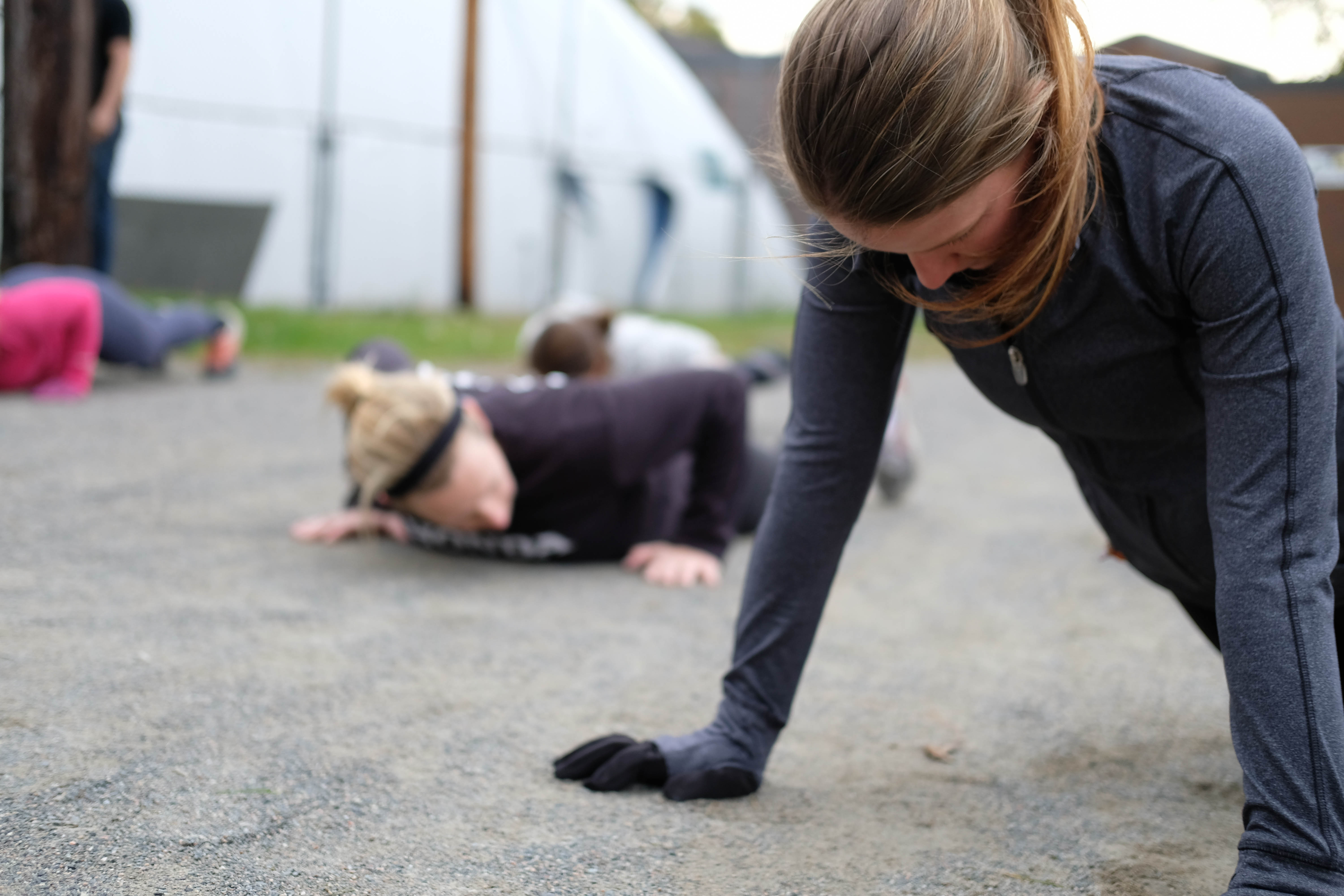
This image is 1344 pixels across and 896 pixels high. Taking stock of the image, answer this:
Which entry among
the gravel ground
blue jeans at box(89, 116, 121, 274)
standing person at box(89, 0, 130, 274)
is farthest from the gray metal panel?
the gravel ground

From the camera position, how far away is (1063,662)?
2.32 meters

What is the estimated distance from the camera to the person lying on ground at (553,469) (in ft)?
8.61

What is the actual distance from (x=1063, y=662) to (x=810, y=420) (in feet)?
3.64

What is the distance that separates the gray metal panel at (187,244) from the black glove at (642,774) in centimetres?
912

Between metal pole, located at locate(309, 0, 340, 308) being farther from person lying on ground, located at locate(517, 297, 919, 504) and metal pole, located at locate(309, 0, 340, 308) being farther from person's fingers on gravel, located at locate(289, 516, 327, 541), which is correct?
person's fingers on gravel, located at locate(289, 516, 327, 541)

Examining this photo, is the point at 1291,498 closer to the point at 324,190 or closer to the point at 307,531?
the point at 307,531

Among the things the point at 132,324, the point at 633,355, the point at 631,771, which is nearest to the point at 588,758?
the point at 631,771

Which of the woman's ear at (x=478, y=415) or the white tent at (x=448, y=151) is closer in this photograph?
the woman's ear at (x=478, y=415)

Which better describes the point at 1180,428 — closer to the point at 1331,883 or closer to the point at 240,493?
the point at 1331,883

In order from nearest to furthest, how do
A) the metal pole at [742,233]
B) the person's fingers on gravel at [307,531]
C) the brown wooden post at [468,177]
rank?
1. the person's fingers on gravel at [307,531]
2. the brown wooden post at [468,177]
3. the metal pole at [742,233]

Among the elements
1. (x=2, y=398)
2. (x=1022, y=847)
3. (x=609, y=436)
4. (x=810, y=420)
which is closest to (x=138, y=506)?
(x=609, y=436)

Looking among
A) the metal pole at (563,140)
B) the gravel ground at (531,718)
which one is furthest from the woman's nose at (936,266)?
the metal pole at (563,140)

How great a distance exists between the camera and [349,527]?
3.08 meters

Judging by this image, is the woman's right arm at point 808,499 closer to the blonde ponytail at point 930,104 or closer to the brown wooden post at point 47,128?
the blonde ponytail at point 930,104
